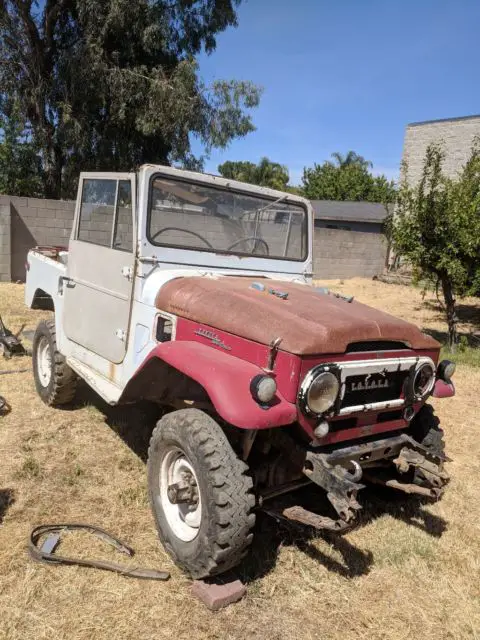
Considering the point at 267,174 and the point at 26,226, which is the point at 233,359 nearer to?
the point at 26,226

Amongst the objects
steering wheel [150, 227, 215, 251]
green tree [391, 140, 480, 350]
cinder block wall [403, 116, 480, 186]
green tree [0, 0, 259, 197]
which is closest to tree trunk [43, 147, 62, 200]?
green tree [0, 0, 259, 197]

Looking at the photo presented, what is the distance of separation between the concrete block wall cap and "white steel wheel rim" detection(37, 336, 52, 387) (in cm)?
273

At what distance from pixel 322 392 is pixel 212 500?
2.45 feet

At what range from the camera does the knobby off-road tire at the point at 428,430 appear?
3.28 metres

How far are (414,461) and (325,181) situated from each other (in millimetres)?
37544

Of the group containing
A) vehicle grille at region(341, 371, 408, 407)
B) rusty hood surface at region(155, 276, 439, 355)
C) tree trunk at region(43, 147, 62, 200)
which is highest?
tree trunk at region(43, 147, 62, 200)

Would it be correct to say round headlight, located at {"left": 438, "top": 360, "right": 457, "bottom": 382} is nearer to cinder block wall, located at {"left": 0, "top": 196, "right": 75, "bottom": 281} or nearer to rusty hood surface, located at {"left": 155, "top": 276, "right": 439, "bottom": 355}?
rusty hood surface, located at {"left": 155, "top": 276, "right": 439, "bottom": 355}

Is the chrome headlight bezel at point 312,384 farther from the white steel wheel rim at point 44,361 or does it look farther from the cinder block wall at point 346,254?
the cinder block wall at point 346,254

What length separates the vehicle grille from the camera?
108 inches

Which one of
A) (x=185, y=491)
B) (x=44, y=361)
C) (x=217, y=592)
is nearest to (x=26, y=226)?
(x=44, y=361)

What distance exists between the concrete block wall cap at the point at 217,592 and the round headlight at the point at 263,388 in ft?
3.26

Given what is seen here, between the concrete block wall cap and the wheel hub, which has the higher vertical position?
the wheel hub

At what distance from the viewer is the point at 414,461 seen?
300 centimetres

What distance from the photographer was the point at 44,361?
4941 mm
